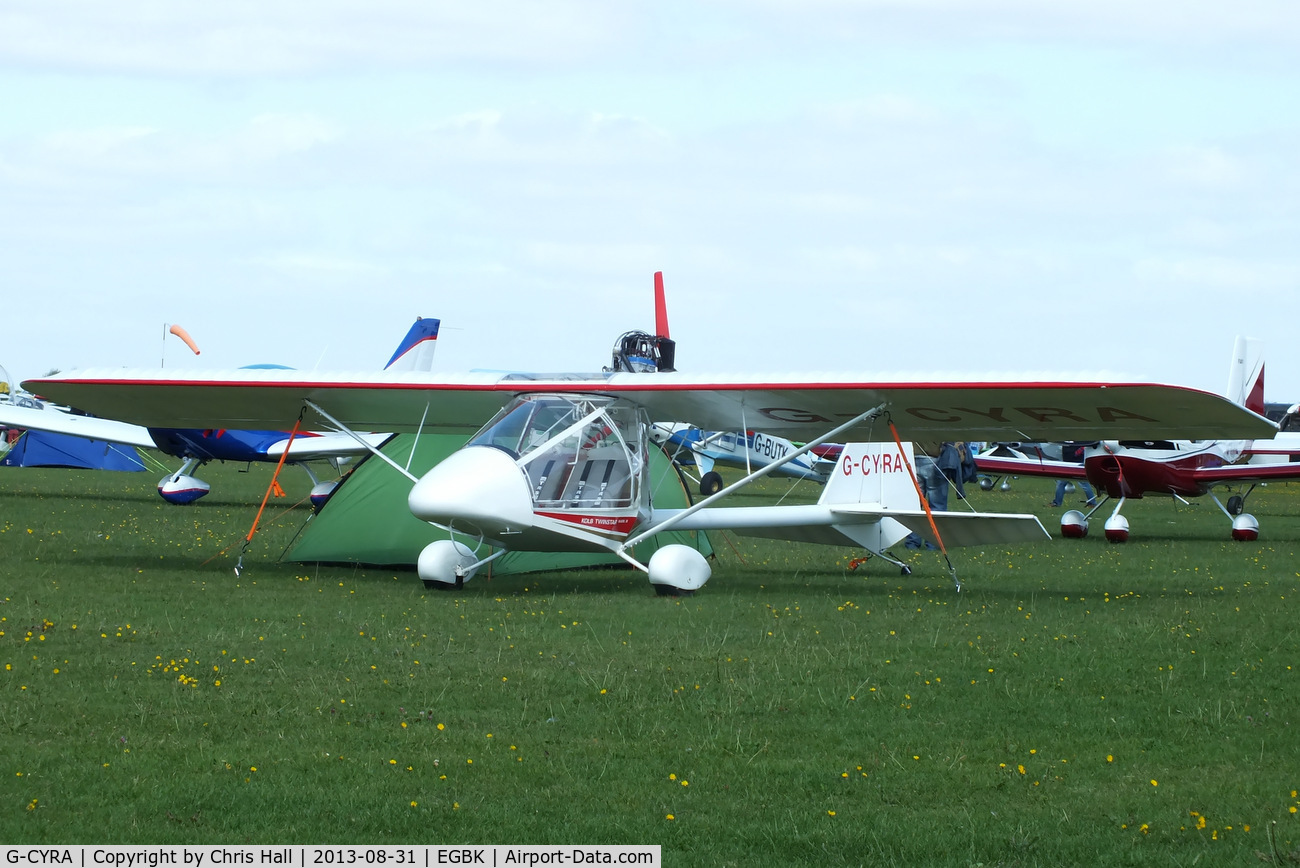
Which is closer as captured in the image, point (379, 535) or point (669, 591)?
point (669, 591)

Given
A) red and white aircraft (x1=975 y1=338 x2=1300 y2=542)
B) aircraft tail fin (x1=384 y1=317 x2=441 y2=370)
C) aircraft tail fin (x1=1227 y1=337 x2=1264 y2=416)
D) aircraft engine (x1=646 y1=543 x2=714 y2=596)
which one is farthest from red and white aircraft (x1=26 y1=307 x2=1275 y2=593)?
aircraft tail fin (x1=1227 y1=337 x2=1264 y2=416)

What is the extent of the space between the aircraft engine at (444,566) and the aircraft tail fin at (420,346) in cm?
1510

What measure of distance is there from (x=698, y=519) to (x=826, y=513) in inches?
56.1

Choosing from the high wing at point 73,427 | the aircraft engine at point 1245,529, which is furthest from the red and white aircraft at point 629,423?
the high wing at point 73,427

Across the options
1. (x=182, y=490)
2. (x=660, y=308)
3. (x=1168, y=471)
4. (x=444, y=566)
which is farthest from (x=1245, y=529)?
(x=182, y=490)

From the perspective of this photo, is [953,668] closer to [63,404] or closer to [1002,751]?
[1002,751]

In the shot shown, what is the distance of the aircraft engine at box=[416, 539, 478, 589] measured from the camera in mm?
12531

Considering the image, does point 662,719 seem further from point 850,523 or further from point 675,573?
point 850,523

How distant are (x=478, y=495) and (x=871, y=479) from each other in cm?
498

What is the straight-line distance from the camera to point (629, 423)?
1326 cm

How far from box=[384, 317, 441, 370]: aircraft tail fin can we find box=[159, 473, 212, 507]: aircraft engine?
4.73 m

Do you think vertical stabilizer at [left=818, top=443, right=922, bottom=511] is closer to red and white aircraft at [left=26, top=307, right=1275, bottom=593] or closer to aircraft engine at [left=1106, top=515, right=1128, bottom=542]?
red and white aircraft at [left=26, top=307, right=1275, bottom=593]

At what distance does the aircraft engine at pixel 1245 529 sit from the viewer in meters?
21.3

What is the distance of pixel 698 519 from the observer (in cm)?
1370
